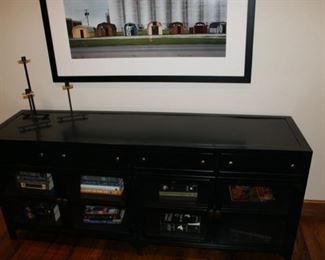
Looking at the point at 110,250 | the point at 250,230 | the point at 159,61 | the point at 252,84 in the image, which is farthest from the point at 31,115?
the point at 250,230

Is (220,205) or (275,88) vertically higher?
(275,88)

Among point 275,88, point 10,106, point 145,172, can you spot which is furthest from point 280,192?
point 10,106

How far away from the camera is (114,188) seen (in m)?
1.87

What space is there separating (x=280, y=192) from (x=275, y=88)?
65 centimetres

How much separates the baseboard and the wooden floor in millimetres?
111

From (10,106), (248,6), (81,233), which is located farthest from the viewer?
(10,106)

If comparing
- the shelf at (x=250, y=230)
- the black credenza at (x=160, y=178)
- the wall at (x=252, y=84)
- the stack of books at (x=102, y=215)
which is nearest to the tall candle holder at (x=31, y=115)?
Answer: the black credenza at (x=160, y=178)

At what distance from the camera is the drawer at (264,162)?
1.55 m

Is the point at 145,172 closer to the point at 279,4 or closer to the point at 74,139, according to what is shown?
the point at 74,139

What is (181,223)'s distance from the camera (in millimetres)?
1927

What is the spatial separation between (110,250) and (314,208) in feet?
4.96

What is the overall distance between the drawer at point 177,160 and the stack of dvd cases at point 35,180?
662mm

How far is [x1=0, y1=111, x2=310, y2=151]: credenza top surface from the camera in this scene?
1627 mm

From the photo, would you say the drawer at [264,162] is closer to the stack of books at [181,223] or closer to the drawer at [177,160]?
the drawer at [177,160]
